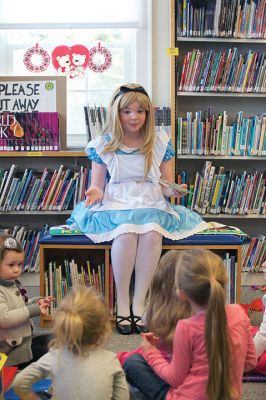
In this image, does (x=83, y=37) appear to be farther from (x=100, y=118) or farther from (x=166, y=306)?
(x=166, y=306)

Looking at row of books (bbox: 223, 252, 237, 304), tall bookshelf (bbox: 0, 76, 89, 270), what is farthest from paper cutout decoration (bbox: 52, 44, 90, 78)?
row of books (bbox: 223, 252, 237, 304)

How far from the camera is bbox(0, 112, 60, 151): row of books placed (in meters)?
3.21

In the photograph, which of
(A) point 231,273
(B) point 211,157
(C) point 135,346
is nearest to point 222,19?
(B) point 211,157

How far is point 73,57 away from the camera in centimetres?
349

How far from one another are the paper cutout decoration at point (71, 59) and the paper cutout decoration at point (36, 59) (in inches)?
2.1

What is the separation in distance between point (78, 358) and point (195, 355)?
285 millimetres

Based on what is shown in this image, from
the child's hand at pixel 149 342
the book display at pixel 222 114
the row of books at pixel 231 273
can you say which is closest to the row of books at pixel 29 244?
the book display at pixel 222 114

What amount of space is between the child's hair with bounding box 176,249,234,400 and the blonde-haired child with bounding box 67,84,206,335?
1142 millimetres

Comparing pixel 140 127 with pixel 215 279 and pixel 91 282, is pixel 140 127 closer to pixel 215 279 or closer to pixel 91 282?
pixel 91 282

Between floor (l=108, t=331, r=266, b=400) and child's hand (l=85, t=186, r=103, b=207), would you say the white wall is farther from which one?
floor (l=108, t=331, r=266, b=400)

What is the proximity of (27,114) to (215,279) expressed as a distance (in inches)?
87.3

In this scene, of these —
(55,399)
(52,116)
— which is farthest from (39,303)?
(52,116)

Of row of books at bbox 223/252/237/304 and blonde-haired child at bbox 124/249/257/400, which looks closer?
blonde-haired child at bbox 124/249/257/400

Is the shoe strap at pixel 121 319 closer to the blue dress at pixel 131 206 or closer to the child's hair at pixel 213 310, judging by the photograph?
the blue dress at pixel 131 206
